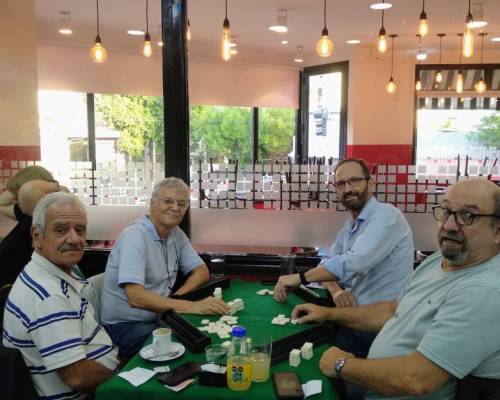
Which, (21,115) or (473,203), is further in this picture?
(21,115)

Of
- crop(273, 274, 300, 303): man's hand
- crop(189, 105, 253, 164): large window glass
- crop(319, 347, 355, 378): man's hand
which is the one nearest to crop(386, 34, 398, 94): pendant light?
crop(189, 105, 253, 164): large window glass

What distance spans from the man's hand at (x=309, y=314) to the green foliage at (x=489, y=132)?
715 centimetres

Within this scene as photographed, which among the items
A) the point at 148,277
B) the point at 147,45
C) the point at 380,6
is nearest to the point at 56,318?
the point at 148,277

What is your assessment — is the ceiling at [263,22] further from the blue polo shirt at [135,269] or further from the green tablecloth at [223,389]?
the green tablecloth at [223,389]

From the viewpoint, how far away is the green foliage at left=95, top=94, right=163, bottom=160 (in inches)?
275

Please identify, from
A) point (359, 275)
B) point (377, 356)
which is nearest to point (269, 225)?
point (359, 275)

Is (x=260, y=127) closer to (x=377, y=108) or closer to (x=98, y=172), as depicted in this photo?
(x=377, y=108)

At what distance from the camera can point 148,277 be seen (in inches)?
91.7

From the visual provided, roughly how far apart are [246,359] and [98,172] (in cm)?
274

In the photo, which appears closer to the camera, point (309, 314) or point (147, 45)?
point (309, 314)

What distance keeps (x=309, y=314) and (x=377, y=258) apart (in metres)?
0.49

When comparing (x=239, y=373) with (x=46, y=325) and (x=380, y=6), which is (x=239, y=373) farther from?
(x=380, y=6)

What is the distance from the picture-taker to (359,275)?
230 centimetres

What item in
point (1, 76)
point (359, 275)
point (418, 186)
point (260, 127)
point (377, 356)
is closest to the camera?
point (377, 356)
